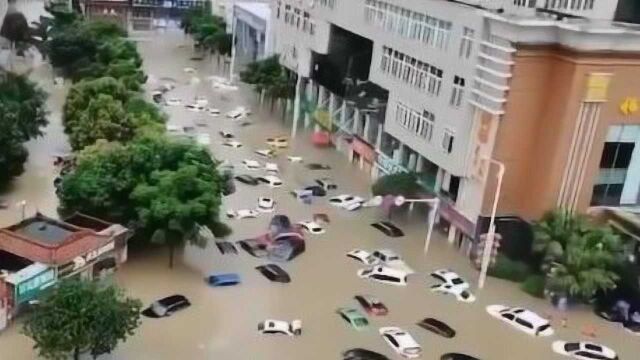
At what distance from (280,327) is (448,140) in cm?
811

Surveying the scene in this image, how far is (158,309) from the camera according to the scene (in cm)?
1738

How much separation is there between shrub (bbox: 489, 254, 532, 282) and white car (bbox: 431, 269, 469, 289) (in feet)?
3.23

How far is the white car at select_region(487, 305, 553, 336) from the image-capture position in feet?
59.5

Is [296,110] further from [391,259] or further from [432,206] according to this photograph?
[391,259]

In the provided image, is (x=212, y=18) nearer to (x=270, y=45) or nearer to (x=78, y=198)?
(x=270, y=45)

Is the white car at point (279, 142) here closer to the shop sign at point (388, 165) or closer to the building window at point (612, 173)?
the shop sign at point (388, 165)

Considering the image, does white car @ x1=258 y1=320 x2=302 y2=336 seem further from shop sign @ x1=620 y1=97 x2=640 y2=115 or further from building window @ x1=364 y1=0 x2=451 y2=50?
shop sign @ x1=620 y1=97 x2=640 y2=115

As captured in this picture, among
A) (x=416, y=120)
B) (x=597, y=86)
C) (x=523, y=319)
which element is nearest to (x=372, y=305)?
(x=523, y=319)

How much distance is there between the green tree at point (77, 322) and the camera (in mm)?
14086

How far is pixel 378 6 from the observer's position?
26.7 m

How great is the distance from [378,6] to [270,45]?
1329 centimetres

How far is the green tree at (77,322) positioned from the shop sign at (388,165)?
12.4m

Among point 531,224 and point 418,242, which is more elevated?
point 531,224

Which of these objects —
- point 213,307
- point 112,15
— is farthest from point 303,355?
point 112,15
